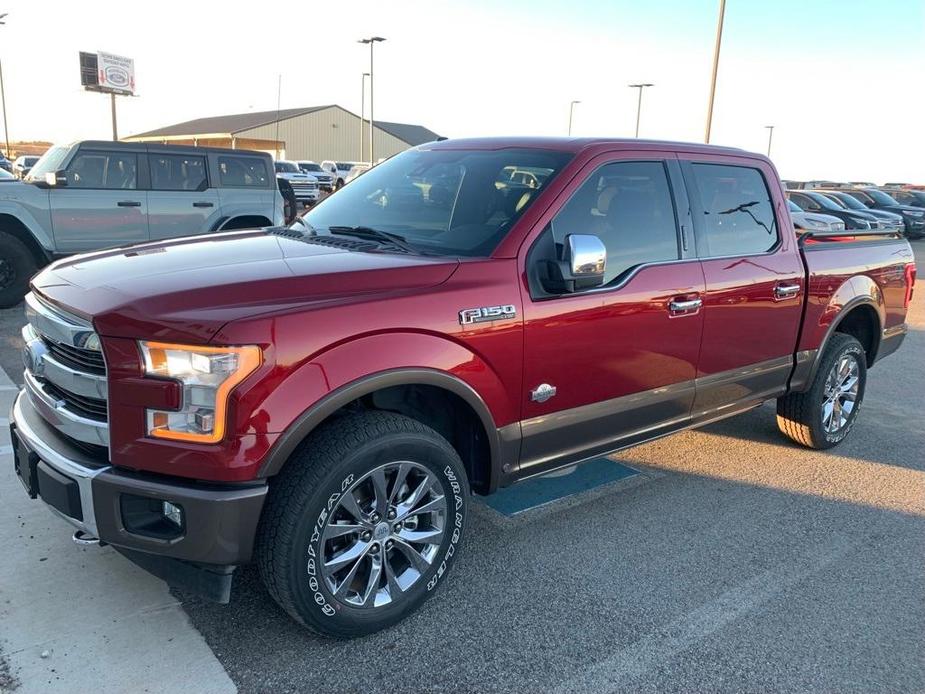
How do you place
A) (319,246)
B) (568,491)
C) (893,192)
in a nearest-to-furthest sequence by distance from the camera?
1. (319,246)
2. (568,491)
3. (893,192)

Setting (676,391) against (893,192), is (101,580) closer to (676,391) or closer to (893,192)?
(676,391)

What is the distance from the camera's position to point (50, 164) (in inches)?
368

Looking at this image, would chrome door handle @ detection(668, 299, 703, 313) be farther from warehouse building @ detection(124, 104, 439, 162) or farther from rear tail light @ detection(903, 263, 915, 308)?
warehouse building @ detection(124, 104, 439, 162)

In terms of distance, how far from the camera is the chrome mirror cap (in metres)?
3.08

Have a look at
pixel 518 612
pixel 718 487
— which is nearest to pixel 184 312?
pixel 518 612

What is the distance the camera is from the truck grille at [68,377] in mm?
2533

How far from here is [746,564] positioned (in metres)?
3.61

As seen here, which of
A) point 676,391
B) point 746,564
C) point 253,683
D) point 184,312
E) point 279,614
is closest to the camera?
point 184,312

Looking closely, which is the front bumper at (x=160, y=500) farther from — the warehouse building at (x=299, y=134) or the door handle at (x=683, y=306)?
the warehouse building at (x=299, y=134)

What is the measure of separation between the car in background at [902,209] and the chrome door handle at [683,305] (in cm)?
2832

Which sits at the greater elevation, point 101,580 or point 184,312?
point 184,312

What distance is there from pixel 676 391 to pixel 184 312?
2.57 metres

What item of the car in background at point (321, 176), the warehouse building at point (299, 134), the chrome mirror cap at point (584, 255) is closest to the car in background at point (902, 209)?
the car in background at point (321, 176)

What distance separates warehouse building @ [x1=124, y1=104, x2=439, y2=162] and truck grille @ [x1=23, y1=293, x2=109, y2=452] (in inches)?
2360
